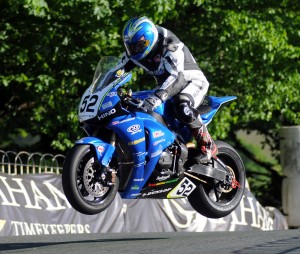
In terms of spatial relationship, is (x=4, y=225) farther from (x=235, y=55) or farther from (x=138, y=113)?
(x=235, y=55)

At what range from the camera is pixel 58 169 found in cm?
1577

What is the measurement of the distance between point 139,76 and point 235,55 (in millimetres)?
1954

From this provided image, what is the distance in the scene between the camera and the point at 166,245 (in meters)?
9.21

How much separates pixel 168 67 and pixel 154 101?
1.67 ft

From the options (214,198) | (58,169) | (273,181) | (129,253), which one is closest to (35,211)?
(58,169)

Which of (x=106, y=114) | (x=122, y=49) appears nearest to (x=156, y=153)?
(x=106, y=114)

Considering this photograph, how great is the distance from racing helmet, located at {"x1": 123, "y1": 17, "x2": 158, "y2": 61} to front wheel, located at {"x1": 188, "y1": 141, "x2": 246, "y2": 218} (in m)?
1.66

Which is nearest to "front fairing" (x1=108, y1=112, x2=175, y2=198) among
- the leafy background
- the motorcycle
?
the motorcycle

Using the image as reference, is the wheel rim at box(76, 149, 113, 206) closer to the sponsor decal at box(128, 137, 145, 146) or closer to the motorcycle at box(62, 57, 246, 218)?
the motorcycle at box(62, 57, 246, 218)

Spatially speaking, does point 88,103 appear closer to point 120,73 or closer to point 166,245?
point 120,73

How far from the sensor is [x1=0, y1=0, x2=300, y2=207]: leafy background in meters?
17.3

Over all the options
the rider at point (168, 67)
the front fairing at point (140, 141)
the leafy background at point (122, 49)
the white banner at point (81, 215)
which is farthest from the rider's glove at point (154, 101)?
the leafy background at point (122, 49)

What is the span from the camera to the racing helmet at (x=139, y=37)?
957 cm

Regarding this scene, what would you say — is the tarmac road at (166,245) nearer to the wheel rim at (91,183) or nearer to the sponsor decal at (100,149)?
the wheel rim at (91,183)
